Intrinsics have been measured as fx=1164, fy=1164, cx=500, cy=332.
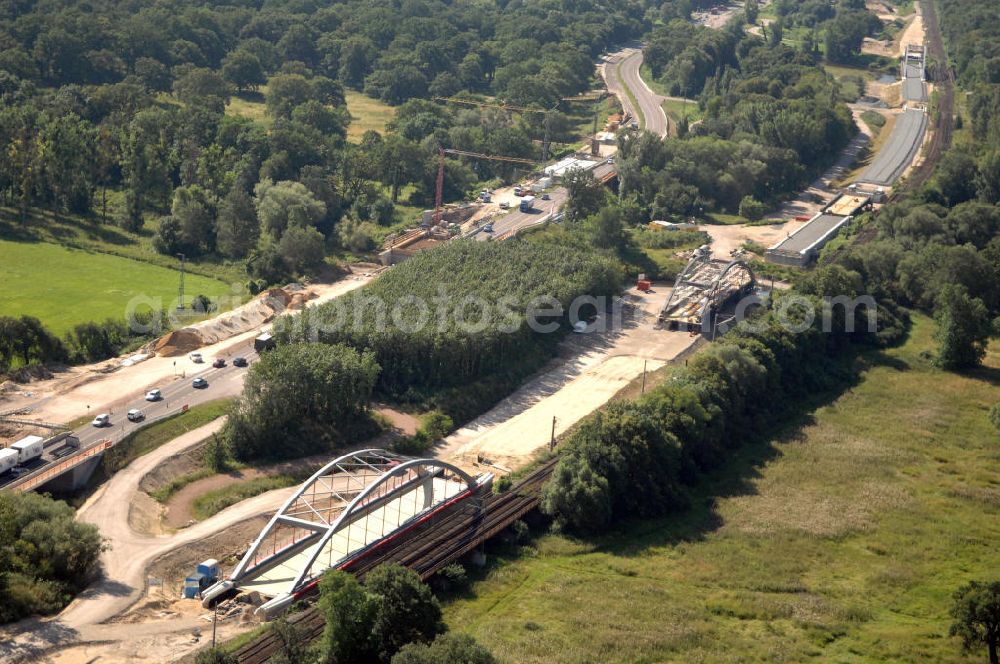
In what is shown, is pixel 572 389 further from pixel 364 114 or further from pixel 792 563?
pixel 364 114

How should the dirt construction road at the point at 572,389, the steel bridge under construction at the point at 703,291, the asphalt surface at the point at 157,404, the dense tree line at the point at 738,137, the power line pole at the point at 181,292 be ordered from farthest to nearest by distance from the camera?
the dense tree line at the point at 738,137 → the steel bridge under construction at the point at 703,291 → the power line pole at the point at 181,292 → the dirt construction road at the point at 572,389 → the asphalt surface at the point at 157,404

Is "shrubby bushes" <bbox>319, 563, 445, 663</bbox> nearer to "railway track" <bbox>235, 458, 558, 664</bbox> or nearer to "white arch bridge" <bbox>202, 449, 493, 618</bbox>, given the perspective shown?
"railway track" <bbox>235, 458, 558, 664</bbox>

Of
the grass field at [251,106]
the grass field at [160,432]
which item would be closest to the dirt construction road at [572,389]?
the grass field at [160,432]

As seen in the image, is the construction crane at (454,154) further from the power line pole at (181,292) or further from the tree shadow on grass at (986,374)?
the tree shadow on grass at (986,374)

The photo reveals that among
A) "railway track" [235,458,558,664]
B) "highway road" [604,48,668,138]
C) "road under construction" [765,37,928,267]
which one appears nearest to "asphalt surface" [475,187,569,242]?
"road under construction" [765,37,928,267]

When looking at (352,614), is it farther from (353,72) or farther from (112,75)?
(353,72)

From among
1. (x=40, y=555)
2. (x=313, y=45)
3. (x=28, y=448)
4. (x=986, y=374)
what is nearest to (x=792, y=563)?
(x=986, y=374)
